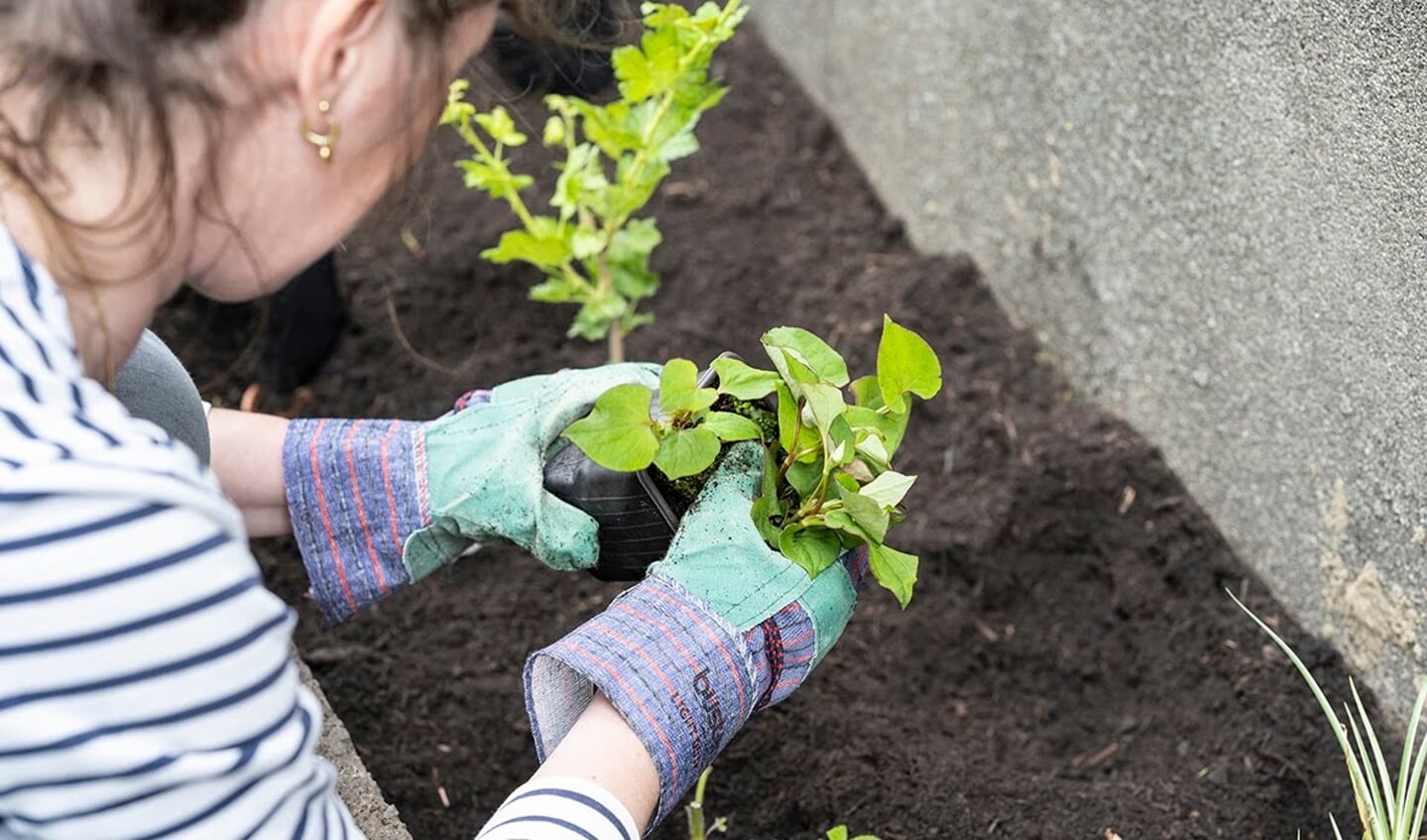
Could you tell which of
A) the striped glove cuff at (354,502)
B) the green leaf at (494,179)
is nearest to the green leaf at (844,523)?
the striped glove cuff at (354,502)

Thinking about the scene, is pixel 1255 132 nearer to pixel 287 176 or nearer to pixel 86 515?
pixel 287 176

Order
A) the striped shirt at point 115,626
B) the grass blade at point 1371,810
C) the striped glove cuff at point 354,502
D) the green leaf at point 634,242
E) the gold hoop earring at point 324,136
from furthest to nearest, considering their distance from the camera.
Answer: the green leaf at point 634,242 < the striped glove cuff at point 354,502 < the grass blade at point 1371,810 < the gold hoop earring at point 324,136 < the striped shirt at point 115,626

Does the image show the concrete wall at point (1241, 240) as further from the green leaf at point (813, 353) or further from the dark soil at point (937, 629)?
the green leaf at point (813, 353)

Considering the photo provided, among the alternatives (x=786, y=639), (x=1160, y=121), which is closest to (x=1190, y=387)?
(x=1160, y=121)

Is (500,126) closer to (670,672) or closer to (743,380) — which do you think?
(743,380)

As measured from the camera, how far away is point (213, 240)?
0.94 m

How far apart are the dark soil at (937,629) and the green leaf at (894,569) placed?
46 cm

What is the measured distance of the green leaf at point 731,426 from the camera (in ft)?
3.71

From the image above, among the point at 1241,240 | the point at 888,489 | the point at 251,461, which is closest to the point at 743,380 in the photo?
the point at 888,489

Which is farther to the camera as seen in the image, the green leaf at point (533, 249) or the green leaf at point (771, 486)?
the green leaf at point (533, 249)

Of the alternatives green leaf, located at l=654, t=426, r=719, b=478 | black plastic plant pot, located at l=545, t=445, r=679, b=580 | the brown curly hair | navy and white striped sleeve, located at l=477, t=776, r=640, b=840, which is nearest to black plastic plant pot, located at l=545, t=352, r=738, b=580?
black plastic plant pot, located at l=545, t=445, r=679, b=580

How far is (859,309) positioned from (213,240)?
1354 millimetres

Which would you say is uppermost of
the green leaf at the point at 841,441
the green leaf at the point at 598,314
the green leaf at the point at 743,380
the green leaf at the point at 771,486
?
the green leaf at the point at 743,380

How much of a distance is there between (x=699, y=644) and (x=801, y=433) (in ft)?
0.62
